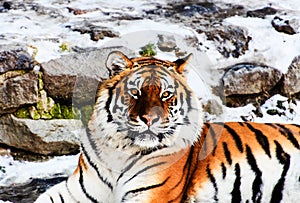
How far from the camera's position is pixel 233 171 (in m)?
2.84

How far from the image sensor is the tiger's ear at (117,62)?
8.45ft

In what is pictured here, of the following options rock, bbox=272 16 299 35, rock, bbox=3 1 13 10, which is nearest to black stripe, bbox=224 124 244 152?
rock, bbox=272 16 299 35

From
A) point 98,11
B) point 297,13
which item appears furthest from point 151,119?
point 297,13

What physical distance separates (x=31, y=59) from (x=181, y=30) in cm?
134

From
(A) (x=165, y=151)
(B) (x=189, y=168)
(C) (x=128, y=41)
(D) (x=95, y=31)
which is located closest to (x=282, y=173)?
(B) (x=189, y=168)

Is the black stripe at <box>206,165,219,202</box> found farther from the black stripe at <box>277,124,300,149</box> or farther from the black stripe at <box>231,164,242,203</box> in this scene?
the black stripe at <box>277,124,300,149</box>

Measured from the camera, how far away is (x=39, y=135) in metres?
3.96

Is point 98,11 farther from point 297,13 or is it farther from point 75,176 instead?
point 75,176

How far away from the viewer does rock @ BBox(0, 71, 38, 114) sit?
12.8 ft

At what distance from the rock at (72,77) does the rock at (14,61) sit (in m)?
0.11

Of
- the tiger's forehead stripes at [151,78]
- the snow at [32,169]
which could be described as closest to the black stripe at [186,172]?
the tiger's forehead stripes at [151,78]

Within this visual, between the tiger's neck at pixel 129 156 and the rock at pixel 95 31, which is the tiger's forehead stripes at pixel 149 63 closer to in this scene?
the tiger's neck at pixel 129 156

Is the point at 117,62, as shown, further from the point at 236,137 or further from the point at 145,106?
the point at 236,137

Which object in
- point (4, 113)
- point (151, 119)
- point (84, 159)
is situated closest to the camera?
point (151, 119)
